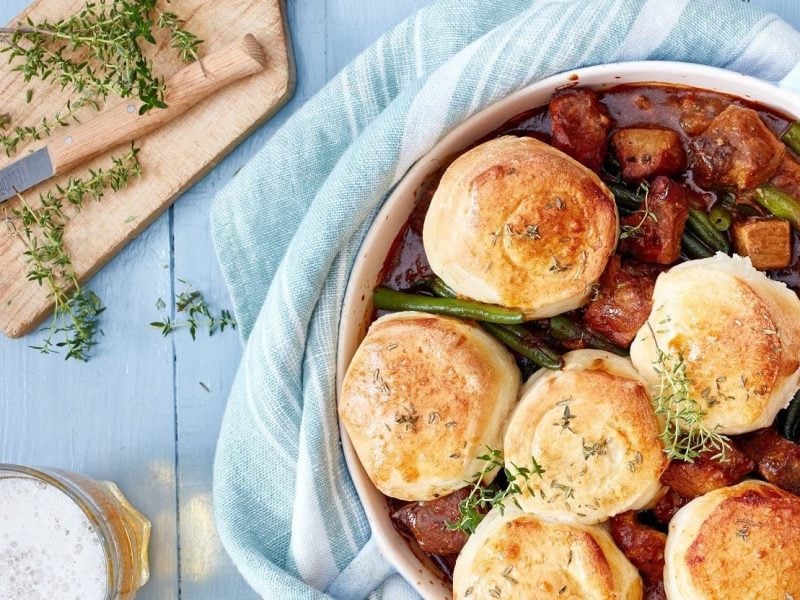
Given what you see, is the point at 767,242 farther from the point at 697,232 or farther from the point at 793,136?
the point at 793,136

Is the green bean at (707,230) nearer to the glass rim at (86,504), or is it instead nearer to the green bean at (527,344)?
the green bean at (527,344)

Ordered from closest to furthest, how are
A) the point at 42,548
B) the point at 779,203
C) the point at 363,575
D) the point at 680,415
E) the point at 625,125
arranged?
1. the point at 680,415
2. the point at 779,203
3. the point at 625,125
4. the point at 363,575
5. the point at 42,548

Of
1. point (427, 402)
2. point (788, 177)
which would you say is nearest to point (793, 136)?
point (788, 177)

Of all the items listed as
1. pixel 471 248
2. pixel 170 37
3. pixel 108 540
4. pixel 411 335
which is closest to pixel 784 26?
pixel 471 248

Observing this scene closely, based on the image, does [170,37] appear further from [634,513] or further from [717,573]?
[717,573]

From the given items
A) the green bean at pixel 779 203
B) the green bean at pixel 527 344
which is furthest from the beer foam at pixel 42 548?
the green bean at pixel 779 203
